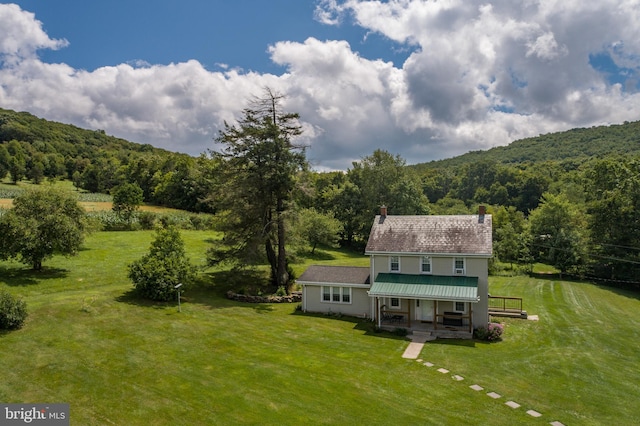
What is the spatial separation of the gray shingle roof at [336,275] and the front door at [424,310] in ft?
12.3

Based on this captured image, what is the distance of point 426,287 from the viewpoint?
24.9 meters

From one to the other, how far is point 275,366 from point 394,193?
155ft

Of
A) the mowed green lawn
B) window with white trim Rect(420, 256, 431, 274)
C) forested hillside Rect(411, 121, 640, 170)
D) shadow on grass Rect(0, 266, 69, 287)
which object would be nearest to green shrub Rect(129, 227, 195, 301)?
the mowed green lawn

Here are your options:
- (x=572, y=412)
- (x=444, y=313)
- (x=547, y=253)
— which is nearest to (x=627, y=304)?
(x=547, y=253)

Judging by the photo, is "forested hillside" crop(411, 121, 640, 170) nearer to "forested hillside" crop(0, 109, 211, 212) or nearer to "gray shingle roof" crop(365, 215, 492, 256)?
"forested hillside" crop(0, 109, 211, 212)

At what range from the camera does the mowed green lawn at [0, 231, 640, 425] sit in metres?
13.4

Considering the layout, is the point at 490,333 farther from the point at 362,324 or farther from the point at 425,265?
the point at 362,324

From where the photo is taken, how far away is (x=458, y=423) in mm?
13055

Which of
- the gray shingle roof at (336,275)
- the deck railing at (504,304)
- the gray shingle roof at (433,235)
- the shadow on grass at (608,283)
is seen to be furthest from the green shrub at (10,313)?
the shadow on grass at (608,283)

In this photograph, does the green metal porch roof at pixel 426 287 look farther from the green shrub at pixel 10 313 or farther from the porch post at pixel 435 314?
the green shrub at pixel 10 313

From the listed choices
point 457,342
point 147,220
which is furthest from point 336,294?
point 147,220

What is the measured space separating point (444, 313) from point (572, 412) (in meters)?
11.4

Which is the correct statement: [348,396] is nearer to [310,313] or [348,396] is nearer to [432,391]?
[432,391]

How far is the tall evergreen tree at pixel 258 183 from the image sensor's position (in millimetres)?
31422
